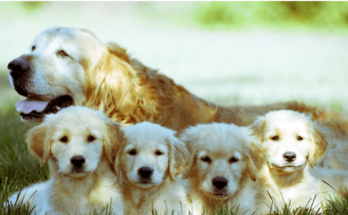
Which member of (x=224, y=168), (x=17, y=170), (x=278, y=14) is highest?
(x=278, y=14)

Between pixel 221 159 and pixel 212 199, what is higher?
pixel 221 159

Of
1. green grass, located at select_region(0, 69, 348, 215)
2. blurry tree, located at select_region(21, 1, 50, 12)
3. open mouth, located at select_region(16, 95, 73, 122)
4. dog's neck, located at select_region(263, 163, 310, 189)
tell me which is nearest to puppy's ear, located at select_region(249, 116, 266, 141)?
dog's neck, located at select_region(263, 163, 310, 189)

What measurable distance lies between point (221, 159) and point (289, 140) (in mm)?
605

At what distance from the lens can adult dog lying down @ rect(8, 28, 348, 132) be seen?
12.1 ft

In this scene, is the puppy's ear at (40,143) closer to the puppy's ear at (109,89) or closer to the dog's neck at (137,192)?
the dog's neck at (137,192)

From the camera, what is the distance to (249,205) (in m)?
3.25

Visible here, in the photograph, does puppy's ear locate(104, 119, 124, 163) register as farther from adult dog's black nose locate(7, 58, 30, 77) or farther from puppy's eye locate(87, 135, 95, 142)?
adult dog's black nose locate(7, 58, 30, 77)

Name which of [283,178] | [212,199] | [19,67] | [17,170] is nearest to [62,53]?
[19,67]

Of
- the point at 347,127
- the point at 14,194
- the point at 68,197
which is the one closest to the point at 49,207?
the point at 68,197

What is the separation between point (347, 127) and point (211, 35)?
36.5 ft

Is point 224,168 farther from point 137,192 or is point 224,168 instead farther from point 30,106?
point 30,106

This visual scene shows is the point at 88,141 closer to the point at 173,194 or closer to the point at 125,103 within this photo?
the point at 173,194

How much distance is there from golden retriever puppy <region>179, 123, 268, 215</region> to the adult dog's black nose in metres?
1.59

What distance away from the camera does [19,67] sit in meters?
3.65
